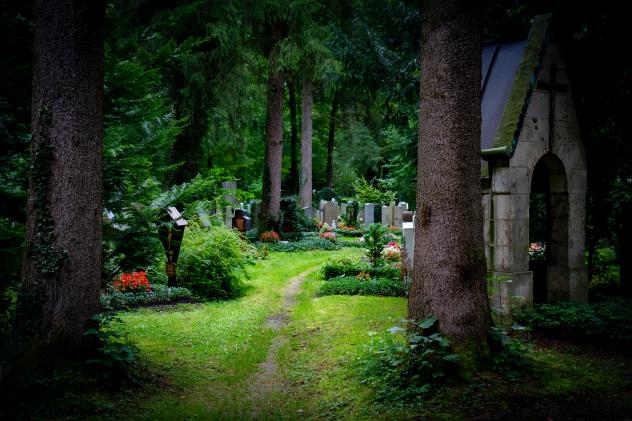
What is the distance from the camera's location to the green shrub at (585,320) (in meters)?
6.84

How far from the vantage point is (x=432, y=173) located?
545 cm

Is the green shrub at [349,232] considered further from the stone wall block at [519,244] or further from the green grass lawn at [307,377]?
the stone wall block at [519,244]

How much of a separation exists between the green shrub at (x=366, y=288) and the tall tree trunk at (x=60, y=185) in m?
6.17

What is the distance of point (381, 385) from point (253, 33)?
1625cm

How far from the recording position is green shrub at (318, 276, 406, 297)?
10.6 meters

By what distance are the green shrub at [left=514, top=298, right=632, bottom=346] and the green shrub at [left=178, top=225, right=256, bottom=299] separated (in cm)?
596

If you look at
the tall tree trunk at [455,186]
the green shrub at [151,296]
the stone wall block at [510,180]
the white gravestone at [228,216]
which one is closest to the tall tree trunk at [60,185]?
the tall tree trunk at [455,186]

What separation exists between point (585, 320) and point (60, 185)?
6785 millimetres

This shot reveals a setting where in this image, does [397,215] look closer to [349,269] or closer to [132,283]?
[349,269]

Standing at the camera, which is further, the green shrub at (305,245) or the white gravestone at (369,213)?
the white gravestone at (369,213)

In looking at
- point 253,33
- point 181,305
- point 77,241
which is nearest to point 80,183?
point 77,241

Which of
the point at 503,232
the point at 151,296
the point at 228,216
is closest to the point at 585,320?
the point at 503,232

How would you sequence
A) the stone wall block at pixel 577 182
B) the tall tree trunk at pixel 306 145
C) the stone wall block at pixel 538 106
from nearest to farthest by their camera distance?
1. the stone wall block at pixel 538 106
2. the stone wall block at pixel 577 182
3. the tall tree trunk at pixel 306 145

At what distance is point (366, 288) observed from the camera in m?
10.8
